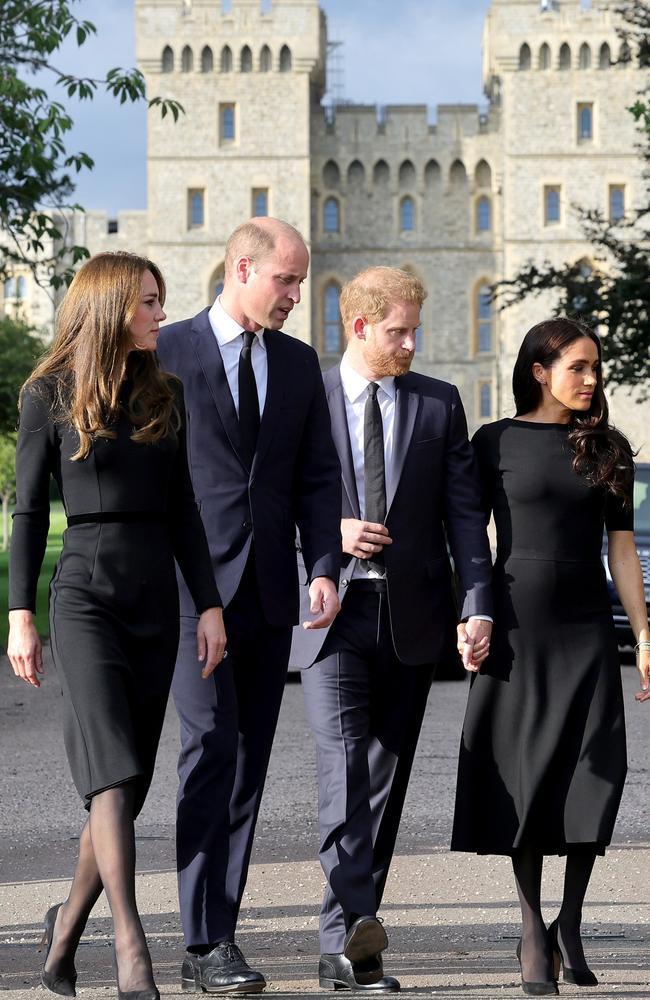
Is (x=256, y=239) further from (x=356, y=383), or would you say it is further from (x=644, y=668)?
(x=644, y=668)

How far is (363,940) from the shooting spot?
411cm

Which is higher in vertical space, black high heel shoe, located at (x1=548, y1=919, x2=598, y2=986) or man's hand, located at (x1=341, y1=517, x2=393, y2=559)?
man's hand, located at (x1=341, y1=517, x2=393, y2=559)

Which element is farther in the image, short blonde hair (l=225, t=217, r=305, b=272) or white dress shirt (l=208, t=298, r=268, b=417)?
white dress shirt (l=208, t=298, r=268, b=417)

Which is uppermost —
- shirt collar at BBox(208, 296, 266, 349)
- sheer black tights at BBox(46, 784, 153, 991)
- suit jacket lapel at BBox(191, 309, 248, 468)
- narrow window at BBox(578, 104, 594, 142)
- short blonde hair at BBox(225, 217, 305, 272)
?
narrow window at BBox(578, 104, 594, 142)

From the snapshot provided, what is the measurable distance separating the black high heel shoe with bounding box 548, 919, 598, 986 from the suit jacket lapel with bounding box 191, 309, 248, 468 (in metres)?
1.47

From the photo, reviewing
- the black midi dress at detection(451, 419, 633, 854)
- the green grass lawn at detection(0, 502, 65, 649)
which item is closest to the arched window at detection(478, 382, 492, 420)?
the green grass lawn at detection(0, 502, 65, 649)

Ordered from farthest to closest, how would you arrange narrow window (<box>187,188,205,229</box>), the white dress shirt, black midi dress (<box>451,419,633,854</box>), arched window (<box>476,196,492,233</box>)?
arched window (<box>476,196,492,233</box>) → narrow window (<box>187,188,205,229</box>) → the white dress shirt → black midi dress (<box>451,419,633,854</box>)

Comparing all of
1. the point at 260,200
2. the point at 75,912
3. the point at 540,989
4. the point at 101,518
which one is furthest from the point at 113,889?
the point at 260,200

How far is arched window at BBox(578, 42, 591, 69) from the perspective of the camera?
59.3 meters

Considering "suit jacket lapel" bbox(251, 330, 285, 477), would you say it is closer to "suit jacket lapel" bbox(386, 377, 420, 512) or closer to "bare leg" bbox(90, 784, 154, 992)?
"suit jacket lapel" bbox(386, 377, 420, 512)

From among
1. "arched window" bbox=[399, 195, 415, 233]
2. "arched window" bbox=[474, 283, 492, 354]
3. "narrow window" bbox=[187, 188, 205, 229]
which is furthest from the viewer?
"arched window" bbox=[399, 195, 415, 233]

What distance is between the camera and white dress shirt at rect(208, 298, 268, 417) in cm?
452

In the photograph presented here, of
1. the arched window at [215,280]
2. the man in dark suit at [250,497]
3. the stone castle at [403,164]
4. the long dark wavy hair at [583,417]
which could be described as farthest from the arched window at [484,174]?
the man in dark suit at [250,497]

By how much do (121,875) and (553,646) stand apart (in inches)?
55.3
